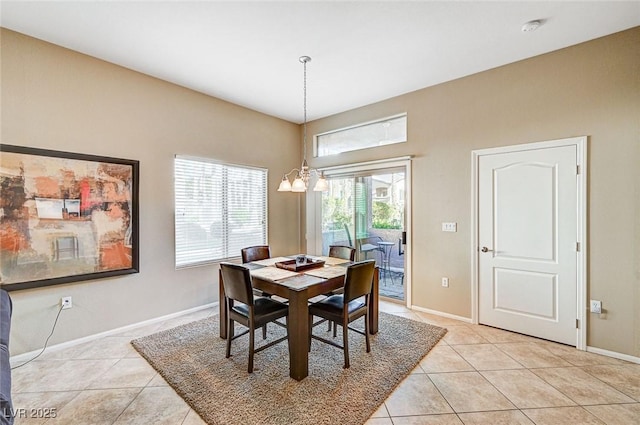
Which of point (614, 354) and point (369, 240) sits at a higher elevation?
point (369, 240)

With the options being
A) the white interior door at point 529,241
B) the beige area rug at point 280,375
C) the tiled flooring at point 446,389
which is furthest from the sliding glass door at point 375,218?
the tiled flooring at point 446,389

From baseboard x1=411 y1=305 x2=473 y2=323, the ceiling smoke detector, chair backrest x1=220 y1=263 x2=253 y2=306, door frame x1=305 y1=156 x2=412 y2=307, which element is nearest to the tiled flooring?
baseboard x1=411 y1=305 x2=473 y2=323

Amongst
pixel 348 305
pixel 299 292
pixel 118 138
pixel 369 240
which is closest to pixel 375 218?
pixel 369 240

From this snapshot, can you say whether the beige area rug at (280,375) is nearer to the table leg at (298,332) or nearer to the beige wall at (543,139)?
the table leg at (298,332)

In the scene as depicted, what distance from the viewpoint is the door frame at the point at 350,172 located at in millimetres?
3918

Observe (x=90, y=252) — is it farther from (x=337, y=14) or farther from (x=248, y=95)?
(x=337, y=14)

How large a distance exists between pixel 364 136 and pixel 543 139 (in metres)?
2.30

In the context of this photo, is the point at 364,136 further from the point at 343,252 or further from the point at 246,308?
the point at 246,308

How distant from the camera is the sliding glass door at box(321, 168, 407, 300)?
163 inches

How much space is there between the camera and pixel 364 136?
4.49m

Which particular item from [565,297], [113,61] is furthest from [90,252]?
[565,297]

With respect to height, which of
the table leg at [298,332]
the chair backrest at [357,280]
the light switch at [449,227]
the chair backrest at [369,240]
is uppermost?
the light switch at [449,227]

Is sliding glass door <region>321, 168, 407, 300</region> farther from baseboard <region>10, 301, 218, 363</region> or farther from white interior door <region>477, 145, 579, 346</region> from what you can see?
baseboard <region>10, 301, 218, 363</region>

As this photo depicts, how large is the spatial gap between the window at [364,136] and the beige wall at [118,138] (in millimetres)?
1320
